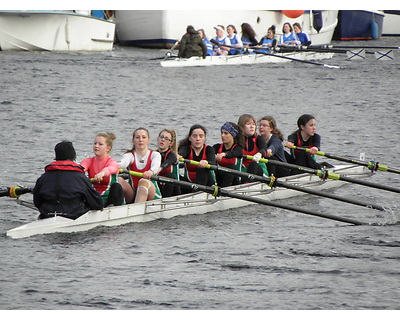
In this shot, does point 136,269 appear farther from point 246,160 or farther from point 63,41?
point 63,41

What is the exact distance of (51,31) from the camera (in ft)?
108

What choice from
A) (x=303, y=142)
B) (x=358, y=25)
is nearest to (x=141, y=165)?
(x=303, y=142)

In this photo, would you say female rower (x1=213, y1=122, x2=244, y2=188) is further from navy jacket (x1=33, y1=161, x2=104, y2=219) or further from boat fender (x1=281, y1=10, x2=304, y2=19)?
boat fender (x1=281, y1=10, x2=304, y2=19)

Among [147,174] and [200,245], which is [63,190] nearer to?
[147,174]

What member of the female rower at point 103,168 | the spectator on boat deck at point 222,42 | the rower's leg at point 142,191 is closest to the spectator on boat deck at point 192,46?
the spectator on boat deck at point 222,42

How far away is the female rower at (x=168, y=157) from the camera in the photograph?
1135 cm

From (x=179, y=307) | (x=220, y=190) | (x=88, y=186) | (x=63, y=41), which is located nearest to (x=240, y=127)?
(x=220, y=190)

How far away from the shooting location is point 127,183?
1114 cm

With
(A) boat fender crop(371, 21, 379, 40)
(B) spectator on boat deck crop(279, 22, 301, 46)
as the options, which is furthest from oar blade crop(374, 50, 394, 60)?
(A) boat fender crop(371, 21, 379, 40)

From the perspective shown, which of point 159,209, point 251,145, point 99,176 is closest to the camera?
point 99,176

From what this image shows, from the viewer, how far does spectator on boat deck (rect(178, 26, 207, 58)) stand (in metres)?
27.1

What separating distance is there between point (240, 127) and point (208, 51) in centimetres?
1832

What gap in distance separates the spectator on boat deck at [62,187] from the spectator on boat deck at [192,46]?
1769cm

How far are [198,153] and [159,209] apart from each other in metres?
1.17
